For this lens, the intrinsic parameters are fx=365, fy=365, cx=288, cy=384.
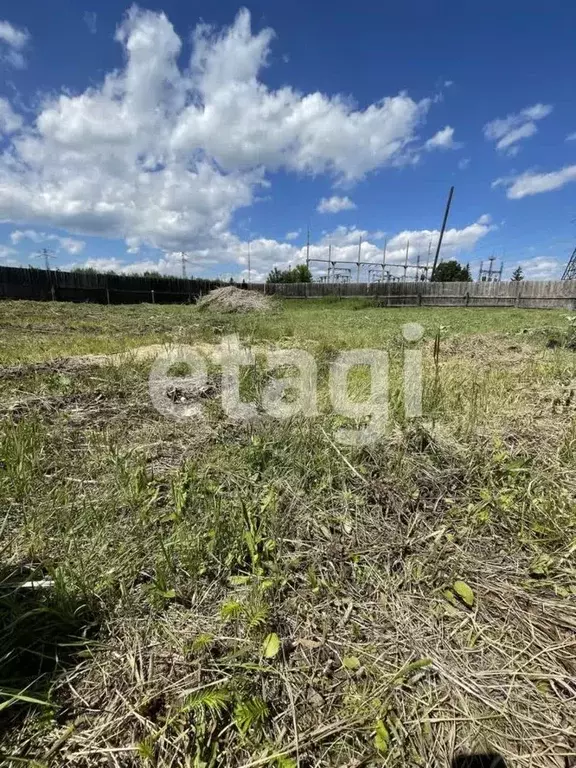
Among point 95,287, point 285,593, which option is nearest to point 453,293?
point 95,287

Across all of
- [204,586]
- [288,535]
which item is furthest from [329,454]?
[204,586]

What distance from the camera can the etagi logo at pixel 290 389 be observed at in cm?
218

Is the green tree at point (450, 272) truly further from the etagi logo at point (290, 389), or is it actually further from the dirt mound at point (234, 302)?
the etagi logo at point (290, 389)

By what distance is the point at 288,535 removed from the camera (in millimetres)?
1306

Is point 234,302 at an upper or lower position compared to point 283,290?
lower

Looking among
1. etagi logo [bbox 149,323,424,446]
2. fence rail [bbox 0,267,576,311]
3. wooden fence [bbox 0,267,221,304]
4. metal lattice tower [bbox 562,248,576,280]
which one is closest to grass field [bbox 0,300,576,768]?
etagi logo [bbox 149,323,424,446]

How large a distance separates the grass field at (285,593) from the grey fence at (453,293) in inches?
764

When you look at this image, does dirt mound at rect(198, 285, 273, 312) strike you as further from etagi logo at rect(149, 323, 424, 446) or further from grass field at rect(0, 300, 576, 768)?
grass field at rect(0, 300, 576, 768)

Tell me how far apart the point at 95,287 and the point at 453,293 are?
63.6 ft

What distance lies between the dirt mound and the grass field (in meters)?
14.1

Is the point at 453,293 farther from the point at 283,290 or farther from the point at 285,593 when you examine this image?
the point at 285,593

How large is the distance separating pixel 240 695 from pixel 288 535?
525 millimetres

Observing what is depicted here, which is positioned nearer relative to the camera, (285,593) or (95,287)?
(285,593)

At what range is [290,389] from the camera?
2.74 meters
